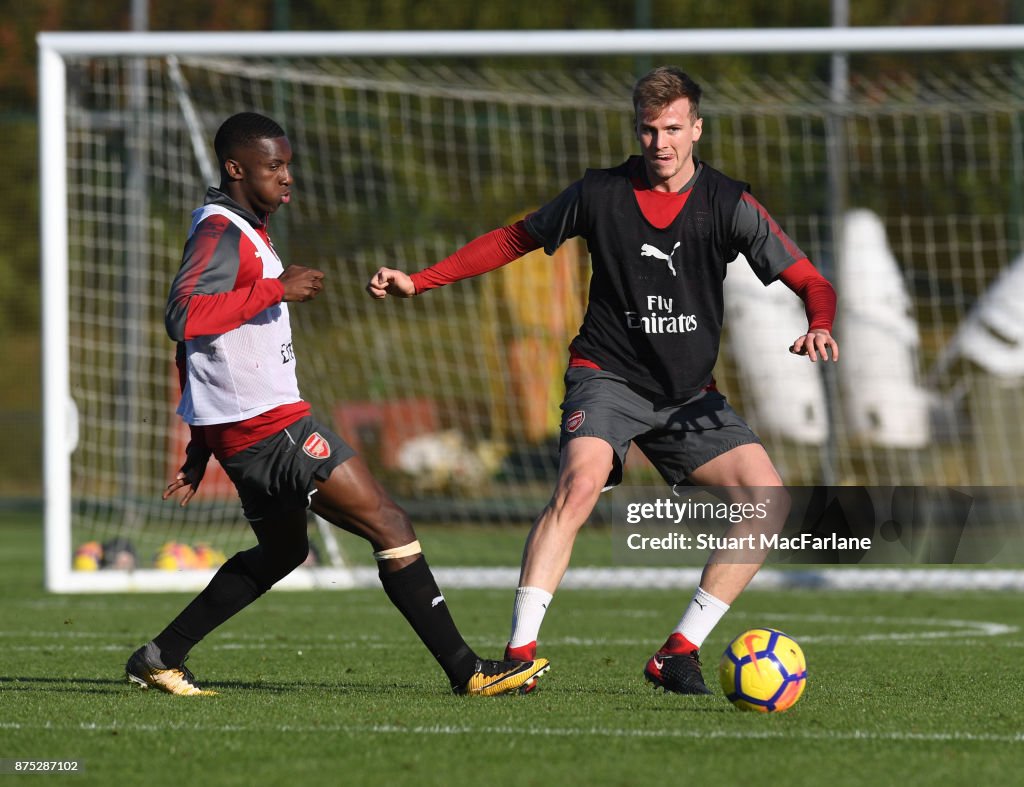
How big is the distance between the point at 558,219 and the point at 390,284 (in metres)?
0.68

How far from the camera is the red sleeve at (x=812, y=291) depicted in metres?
5.91

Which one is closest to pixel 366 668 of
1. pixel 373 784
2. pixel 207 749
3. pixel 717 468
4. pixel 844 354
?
pixel 717 468

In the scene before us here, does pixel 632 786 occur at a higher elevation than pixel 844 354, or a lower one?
lower

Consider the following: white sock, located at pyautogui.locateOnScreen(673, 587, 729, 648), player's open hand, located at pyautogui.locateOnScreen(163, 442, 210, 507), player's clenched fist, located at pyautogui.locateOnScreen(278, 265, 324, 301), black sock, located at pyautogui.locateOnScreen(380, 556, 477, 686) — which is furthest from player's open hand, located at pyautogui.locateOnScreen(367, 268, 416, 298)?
white sock, located at pyautogui.locateOnScreen(673, 587, 729, 648)

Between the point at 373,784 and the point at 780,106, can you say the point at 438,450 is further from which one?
the point at 373,784

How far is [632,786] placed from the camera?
13.4 feet

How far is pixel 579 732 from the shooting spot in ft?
16.0

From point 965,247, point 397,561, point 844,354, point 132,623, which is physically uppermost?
point 965,247

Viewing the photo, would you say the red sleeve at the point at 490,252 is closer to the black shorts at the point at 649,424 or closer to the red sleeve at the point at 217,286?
the black shorts at the point at 649,424

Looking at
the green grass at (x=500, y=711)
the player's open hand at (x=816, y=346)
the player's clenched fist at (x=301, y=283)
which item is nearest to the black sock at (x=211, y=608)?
the green grass at (x=500, y=711)

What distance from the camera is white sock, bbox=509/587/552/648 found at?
18.7 ft

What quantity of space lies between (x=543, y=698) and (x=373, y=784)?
66.1 inches

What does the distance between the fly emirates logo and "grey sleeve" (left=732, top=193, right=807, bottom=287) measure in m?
0.33

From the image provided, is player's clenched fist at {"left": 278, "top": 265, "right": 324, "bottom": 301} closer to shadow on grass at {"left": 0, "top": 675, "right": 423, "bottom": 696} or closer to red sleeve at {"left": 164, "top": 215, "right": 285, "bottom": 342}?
red sleeve at {"left": 164, "top": 215, "right": 285, "bottom": 342}
